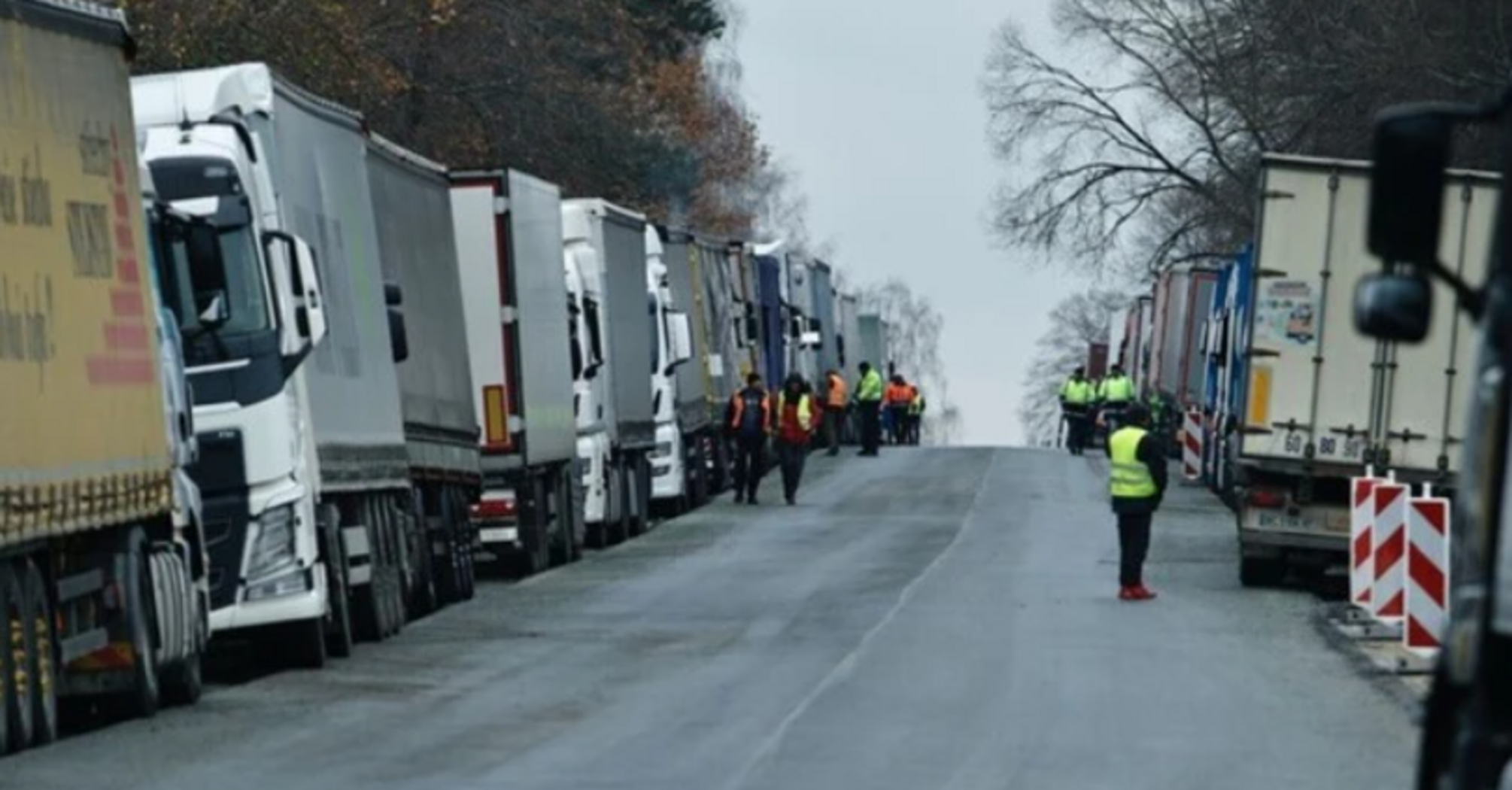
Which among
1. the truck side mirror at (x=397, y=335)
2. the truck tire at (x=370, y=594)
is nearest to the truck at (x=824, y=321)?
the truck side mirror at (x=397, y=335)

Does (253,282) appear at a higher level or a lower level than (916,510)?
higher

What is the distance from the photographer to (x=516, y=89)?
5850 centimetres

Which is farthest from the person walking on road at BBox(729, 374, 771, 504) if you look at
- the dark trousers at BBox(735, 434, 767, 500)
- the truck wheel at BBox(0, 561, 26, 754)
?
the truck wheel at BBox(0, 561, 26, 754)

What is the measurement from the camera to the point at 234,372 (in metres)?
22.9

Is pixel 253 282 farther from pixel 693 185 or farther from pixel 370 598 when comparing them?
pixel 693 185

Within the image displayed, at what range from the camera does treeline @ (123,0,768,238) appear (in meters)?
45.6

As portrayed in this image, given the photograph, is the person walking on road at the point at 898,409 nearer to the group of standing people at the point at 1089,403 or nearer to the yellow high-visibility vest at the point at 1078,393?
the group of standing people at the point at 1089,403

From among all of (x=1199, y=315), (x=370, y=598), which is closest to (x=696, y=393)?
(x=1199, y=315)

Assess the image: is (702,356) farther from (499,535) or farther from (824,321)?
(824,321)

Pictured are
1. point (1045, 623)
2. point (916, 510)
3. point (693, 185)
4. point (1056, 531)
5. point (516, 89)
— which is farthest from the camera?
point (693, 185)

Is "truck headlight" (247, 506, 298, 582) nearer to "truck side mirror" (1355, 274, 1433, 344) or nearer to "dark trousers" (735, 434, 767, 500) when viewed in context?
"truck side mirror" (1355, 274, 1433, 344)

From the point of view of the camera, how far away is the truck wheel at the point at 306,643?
2358 centimetres

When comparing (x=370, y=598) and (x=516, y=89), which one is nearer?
(x=370, y=598)

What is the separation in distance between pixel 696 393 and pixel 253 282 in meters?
28.6
